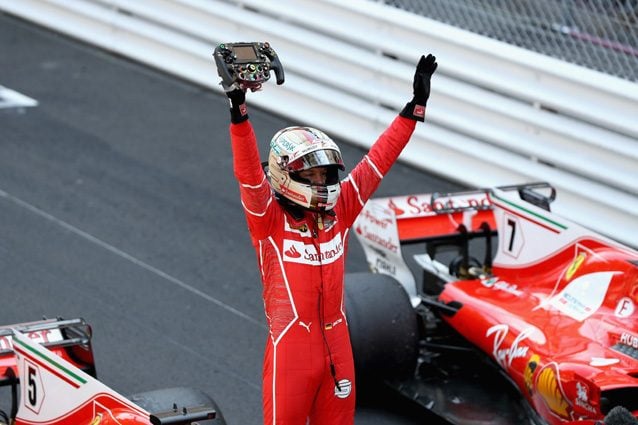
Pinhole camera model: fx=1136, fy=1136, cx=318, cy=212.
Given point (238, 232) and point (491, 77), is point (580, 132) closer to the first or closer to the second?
point (491, 77)

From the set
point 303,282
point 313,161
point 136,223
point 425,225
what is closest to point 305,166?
point 313,161

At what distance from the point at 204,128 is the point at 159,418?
591 centimetres

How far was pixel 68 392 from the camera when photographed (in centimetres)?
476

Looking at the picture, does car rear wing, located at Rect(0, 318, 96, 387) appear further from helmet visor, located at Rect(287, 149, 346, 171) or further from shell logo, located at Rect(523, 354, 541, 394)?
shell logo, located at Rect(523, 354, 541, 394)

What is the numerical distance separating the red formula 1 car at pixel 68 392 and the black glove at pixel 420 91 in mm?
1543

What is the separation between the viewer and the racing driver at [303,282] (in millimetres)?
4746

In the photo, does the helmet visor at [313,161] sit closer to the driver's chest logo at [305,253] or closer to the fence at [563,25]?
the driver's chest logo at [305,253]

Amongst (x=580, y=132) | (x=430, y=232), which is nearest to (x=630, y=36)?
(x=580, y=132)

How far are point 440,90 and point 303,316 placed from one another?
15.9ft

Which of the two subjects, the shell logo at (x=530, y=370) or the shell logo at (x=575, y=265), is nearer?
the shell logo at (x=530, y=370)

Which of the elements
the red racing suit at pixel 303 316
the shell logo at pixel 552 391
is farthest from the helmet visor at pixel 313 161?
the shell logo at pixel 552 391

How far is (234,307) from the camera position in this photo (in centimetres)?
730

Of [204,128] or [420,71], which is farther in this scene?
[204,128]

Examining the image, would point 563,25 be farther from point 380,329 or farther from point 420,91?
point 420,91
